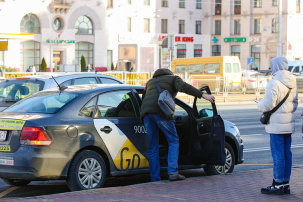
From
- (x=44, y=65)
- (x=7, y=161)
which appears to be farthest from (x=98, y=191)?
(x=44, y=65)

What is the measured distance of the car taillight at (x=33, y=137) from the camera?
292 inches

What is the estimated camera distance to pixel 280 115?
24.5 feet

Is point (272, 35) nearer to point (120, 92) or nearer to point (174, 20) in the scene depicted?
point (174, 20)

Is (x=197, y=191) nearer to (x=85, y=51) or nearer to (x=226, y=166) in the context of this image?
(x=226, y=166)

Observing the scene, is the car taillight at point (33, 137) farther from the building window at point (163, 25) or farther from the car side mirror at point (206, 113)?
the building window at point (163, 25)

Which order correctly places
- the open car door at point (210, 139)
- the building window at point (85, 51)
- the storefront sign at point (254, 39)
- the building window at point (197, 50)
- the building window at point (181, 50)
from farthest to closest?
the building window at point (197, 50) → the building window at point (181, 50) → the storefront sign at point (254, 39) → the building window at point (85, 51) → the open car door at point (210, 139)

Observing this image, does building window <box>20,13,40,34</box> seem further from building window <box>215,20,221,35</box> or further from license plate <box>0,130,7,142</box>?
license plate <box>0,130,7,142</box>

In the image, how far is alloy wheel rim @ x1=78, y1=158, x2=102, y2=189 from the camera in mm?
7785

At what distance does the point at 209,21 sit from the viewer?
75000mm

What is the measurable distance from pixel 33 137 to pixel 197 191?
2122 millimetres

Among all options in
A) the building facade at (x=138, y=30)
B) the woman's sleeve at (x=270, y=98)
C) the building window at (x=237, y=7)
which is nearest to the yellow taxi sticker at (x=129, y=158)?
the woman's sleeve at (x=270, y=98)

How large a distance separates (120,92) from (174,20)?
2482 inches

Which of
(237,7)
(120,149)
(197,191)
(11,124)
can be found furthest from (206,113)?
(237,7)

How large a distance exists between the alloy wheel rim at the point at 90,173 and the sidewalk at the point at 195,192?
0.23 m
